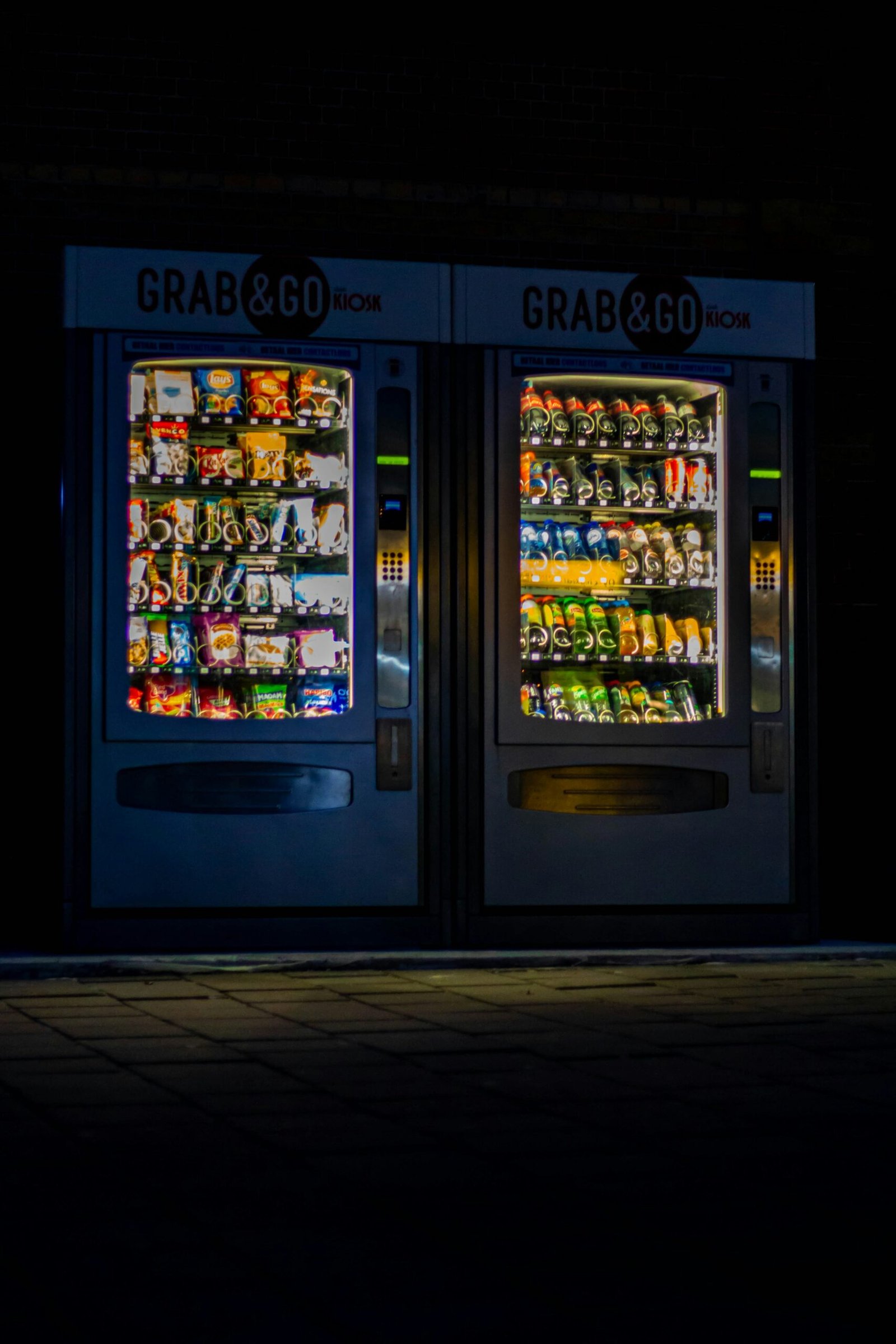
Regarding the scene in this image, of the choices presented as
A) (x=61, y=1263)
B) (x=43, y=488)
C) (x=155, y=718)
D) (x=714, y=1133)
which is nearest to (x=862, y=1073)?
(x=714, y=1133)

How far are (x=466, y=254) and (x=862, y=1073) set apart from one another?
17.3ft

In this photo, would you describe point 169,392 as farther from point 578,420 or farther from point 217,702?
point 578,420

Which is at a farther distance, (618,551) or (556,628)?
(618,551)

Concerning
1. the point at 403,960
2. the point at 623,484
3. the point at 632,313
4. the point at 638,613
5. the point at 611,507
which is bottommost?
the point at 403,960

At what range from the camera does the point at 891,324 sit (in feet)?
30.1

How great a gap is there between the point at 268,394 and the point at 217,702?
1404 mm

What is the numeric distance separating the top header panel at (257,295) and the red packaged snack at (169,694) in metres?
1.52

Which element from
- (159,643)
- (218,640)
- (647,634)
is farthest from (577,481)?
(159,643)

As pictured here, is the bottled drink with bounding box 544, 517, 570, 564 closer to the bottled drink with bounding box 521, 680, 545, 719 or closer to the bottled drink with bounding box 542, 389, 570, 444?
the bottled drink with bounding box 542, 389, 570, 444

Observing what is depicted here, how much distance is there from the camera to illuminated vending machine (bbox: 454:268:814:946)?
7801mm

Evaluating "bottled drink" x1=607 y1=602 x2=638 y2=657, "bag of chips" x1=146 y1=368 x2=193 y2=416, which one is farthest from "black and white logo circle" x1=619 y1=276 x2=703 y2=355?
"bag of chips" x1=146 y1=368 x2=193 y2=416

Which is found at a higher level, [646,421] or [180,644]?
[646,421]

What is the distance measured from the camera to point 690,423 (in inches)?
322

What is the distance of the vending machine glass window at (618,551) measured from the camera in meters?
8.01
